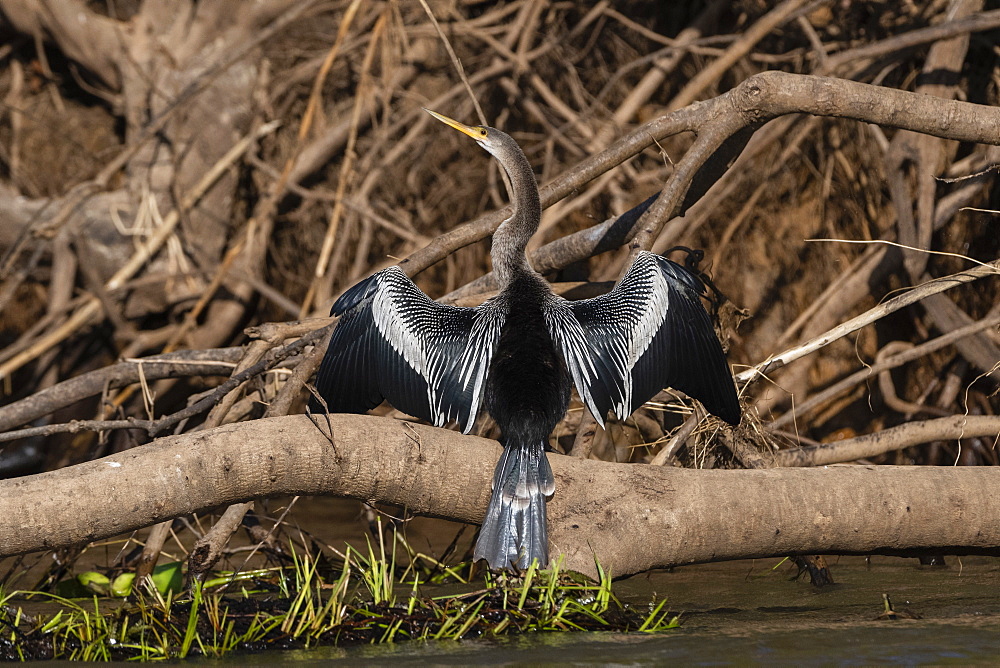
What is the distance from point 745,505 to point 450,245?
128 cm

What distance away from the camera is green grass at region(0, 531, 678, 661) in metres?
2.59

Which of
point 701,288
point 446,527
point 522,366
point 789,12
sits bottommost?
point 446,527

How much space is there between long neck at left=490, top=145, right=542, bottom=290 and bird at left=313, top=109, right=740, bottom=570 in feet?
0.43

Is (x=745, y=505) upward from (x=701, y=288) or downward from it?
downward

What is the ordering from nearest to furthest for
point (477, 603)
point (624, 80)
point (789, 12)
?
point (477, 603), point (789, 12), point (624, 80)

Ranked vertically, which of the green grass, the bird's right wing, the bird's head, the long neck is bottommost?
Answer: the green grass

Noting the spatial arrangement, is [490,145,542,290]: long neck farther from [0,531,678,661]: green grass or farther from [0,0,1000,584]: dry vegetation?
[0,0,1000,584]: dry vegetation

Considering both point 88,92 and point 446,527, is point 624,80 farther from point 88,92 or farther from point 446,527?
point 88,92

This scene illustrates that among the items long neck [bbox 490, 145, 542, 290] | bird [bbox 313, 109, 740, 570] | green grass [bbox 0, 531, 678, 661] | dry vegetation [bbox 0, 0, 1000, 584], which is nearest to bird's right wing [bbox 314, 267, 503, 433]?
bird [bbox 313, 109, 740, 570]

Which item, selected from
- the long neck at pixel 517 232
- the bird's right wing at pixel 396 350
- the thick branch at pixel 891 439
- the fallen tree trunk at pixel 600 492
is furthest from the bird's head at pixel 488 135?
the thick branch at pixel 891 439

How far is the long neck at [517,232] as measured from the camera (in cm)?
334

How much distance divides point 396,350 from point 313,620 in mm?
825

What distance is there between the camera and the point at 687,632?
2738mm

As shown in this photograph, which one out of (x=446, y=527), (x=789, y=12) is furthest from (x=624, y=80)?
(x=446, y=527)
